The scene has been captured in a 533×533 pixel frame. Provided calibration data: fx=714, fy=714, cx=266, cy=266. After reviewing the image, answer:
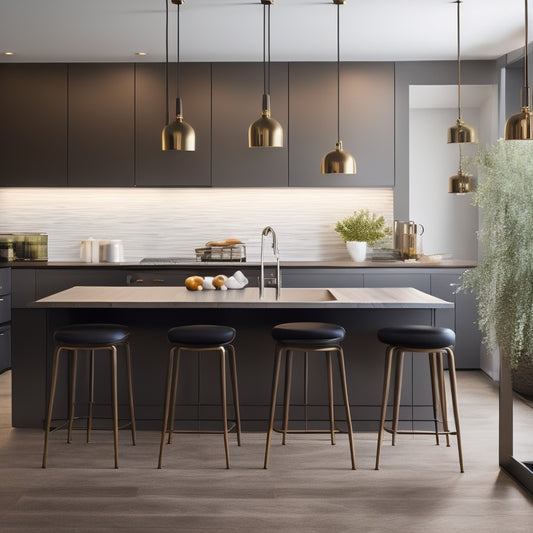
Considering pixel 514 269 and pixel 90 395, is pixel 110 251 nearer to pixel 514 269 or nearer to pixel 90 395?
pixel 90 395

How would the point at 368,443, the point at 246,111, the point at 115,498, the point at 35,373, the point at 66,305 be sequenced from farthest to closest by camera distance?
the point at 246,111 < the point at 35,373 < the point at 368,443 < the point at 66,305 < the point at 115,498

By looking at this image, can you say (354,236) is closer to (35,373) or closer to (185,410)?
(185,410)

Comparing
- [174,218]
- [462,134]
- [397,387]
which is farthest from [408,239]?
[397,387]

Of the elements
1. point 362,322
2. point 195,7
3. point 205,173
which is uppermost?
point 195,7

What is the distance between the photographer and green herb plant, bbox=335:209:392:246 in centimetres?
649

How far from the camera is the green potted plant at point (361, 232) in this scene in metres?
6.45

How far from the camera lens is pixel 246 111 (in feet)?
21.2

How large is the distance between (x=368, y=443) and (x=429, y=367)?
0.61 metres

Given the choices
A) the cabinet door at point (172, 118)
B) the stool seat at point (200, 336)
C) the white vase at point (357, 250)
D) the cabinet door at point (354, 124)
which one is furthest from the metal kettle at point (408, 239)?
the stool seat at point (200, 336)

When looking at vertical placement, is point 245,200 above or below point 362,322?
above

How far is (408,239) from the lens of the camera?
6.36m

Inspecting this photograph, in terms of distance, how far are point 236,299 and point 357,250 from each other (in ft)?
8.61

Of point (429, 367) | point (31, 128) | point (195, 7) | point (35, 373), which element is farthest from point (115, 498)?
point (31, 128)

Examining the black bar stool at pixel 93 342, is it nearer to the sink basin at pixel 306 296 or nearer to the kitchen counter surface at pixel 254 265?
the sink basin at pixel 306 296
